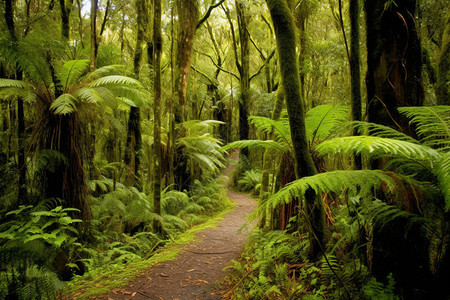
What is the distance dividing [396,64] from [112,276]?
4321 mm

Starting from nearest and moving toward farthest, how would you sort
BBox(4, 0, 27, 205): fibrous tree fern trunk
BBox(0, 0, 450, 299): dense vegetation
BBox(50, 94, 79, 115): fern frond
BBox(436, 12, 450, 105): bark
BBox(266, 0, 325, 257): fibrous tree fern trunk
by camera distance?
BBox(0, 0, 450, 299): dense vegetation < BBox(266, 0, 325, 257): fibrous tree fern trunk < BBox(436, 12, 450, 105): bark < BBox(50, 94, 79, 115): fern frond < BBox(4, 0, 27, 205): fibrous tree fern trunk

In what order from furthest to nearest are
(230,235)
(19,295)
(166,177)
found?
(166,177)
(230,235)
(19,295)

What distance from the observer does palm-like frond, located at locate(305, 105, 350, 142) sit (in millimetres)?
3206

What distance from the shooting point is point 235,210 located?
27.0 ft

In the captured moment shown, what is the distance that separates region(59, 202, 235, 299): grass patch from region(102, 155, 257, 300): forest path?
0.41 feet

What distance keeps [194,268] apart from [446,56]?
195 inches

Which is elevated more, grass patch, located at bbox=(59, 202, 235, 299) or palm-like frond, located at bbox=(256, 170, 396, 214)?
palm-like frond, located at bbox=(256, 170, 396, 214)

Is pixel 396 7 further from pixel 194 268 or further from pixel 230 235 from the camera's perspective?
pixel 230 235

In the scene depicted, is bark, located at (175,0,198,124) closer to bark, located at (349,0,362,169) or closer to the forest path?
the forest path

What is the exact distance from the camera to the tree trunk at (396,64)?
2.06 m

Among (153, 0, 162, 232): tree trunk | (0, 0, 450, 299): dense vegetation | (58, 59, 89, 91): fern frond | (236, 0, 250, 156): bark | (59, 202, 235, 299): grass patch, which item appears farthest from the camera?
(236, 0, 250, 156): bark

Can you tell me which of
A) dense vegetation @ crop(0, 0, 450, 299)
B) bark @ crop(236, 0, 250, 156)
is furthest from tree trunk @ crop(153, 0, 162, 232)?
bark @ crop(236, 0, 250, 156)

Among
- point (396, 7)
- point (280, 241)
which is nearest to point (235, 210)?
point (280, 241)

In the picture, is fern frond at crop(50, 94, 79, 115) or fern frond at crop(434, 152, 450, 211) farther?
fern frond at crop(50, 94, 79, 115)
